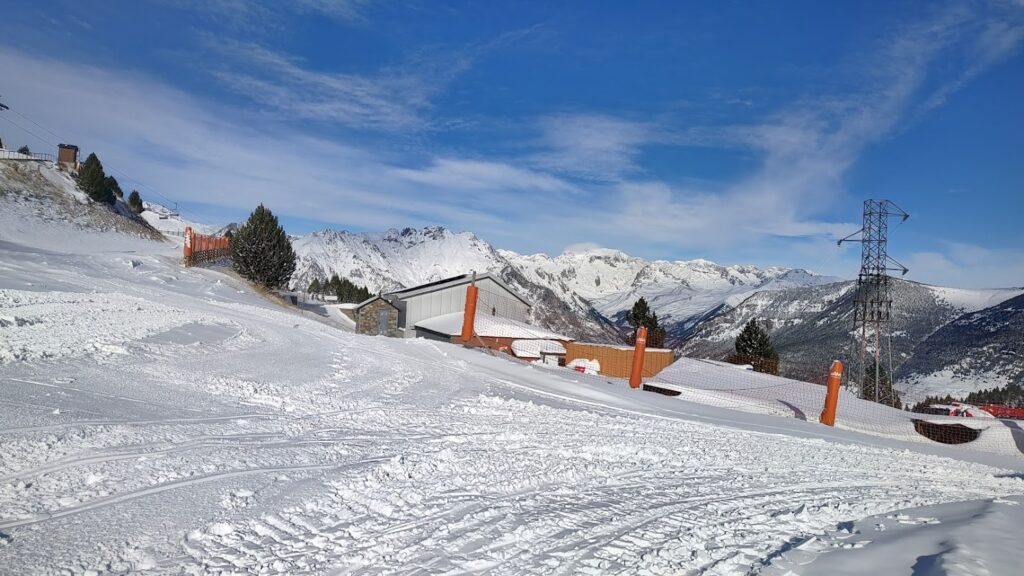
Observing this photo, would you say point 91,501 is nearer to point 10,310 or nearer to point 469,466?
point 469,466

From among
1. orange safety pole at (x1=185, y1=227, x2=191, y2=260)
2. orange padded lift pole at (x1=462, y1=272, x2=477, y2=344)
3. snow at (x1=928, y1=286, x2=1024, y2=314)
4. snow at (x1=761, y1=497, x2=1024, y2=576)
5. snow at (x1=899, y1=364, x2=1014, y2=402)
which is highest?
snow at (x1=928, y1=286, x2=1024, y2=314)

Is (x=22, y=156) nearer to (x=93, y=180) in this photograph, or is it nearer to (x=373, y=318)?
(x=93, y=180)

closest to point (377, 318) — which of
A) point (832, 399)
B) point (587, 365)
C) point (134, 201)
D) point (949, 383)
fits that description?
point (587, 365)

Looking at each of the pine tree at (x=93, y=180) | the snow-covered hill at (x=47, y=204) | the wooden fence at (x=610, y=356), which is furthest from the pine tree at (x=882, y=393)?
the pine tree at (x=93, y=180)

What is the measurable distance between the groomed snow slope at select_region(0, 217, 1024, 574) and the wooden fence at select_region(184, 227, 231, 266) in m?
24.5

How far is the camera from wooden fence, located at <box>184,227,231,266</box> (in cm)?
3578

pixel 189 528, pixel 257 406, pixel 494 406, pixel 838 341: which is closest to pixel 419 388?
pixel 494 406

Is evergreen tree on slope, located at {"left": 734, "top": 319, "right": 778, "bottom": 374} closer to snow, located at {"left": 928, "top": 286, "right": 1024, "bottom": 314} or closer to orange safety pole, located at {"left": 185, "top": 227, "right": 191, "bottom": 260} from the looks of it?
orange safety pole, located at {"left": 185, "top": 227, "right": 191, "bottom": 260}

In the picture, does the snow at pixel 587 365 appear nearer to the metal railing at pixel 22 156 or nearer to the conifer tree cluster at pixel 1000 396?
the metal railing at pixel 22 156

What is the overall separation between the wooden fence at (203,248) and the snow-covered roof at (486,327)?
14061 millimetres

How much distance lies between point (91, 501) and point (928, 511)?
23.2 feet

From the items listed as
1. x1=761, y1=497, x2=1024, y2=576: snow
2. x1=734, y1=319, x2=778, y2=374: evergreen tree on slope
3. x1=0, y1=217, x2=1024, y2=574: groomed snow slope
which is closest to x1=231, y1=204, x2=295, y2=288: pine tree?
x1=0, y1=217, x2=1024, y2=574: groomed snow slope

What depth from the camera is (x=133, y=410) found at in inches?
259

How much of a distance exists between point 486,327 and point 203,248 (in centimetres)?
2155
